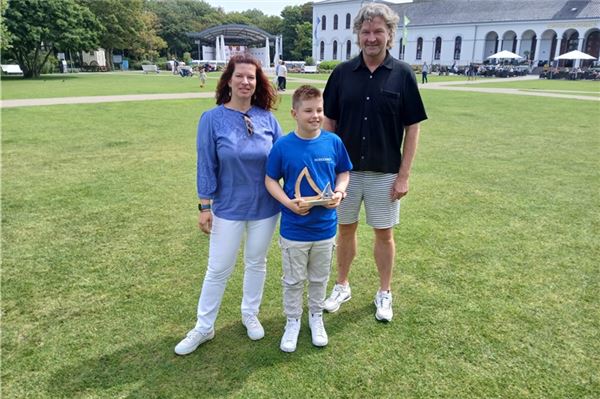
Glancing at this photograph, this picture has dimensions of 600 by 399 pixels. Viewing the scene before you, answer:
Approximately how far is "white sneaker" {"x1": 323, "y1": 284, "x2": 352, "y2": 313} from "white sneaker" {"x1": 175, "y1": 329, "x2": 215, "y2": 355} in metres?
0.97

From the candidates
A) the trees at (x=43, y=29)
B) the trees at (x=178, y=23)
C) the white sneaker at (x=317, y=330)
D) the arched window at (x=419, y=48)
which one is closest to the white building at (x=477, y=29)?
the arched window at (x=419, y=48)

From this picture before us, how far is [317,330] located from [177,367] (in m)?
0.93

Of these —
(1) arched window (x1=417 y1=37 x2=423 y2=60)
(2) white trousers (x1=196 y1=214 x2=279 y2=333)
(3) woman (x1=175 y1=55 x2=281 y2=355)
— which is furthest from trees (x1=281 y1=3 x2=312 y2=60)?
(2) white trousers (x1=196 y1=214 x2=279 y2=333)

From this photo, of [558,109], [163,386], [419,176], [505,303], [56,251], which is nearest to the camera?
[163,386]

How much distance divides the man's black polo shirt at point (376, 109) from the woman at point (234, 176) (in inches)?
20.8

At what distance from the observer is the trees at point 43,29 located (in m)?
32.5

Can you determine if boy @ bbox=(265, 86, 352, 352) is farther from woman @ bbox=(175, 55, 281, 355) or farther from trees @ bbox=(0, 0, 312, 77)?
trees @ bbox=(0, 0, 312, 77)

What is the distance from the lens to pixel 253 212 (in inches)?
110

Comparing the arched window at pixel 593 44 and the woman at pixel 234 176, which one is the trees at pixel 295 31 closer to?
the arched window at pixel 593 44

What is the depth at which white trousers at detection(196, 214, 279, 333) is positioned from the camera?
9.25 feet

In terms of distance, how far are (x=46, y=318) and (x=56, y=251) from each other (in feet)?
4.28

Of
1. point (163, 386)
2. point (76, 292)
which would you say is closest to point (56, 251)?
point (76, 292)

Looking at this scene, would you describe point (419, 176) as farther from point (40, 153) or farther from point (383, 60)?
point (40, 153)

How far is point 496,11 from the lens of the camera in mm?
60906
